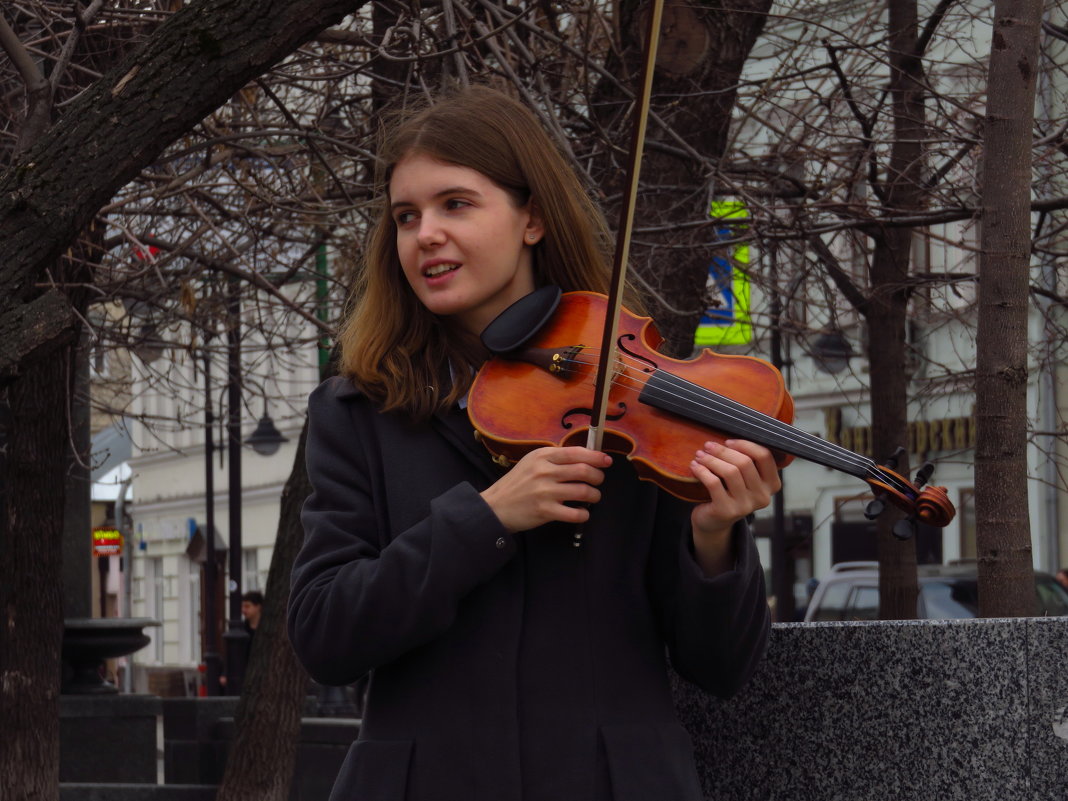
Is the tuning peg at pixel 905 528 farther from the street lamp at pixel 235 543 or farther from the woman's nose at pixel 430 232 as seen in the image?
the street lamp at pixel 235 543

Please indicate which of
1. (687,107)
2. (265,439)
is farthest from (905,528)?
(265,439)

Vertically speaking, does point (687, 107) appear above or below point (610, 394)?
above

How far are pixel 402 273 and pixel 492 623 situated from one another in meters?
0.62

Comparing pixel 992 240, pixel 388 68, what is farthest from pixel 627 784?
pixel 388 68

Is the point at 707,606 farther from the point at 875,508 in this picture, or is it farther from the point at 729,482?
the point at 875,508

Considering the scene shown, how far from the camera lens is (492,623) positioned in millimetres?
2355

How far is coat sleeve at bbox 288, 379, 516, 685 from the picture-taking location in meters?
2.26

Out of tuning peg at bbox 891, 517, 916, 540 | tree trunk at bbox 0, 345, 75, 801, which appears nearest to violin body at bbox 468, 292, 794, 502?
tuning peg at bbox 891, 517, 916, 540

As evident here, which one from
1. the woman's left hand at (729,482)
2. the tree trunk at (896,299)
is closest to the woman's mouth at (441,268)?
the woman's left hand at (729,482)

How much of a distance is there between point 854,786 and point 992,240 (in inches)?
67.3

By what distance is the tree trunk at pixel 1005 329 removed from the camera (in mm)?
4062

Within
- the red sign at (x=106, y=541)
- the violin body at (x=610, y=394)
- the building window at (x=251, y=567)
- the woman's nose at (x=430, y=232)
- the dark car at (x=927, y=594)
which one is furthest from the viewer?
the building window at (x=251, y=567)

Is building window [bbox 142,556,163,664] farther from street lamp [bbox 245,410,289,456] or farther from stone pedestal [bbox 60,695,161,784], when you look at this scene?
stone pedestal [bbox 60,695,161,784]

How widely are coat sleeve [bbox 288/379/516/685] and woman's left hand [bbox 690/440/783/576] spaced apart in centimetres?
27
